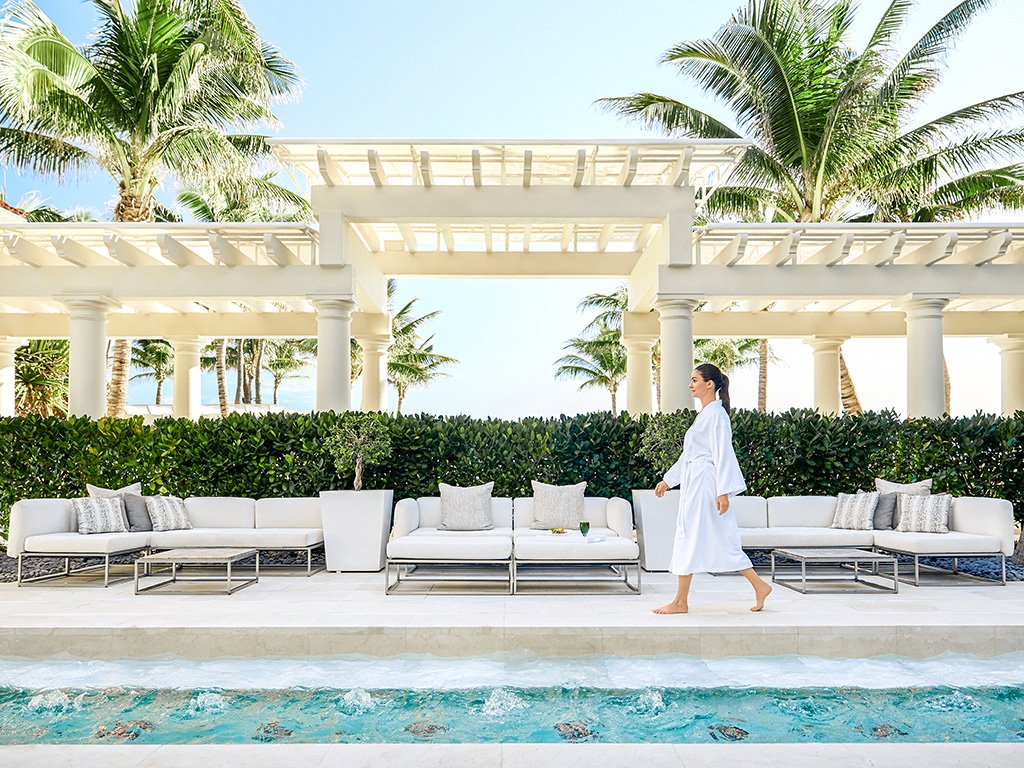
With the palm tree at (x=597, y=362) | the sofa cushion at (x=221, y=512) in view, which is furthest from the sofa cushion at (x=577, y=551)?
the palm tree at (x=597, y=362)

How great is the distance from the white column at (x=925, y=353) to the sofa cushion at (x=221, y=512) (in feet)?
31.5

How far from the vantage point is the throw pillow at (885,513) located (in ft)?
26.8

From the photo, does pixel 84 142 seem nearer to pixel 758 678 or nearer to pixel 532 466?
pixel 532 466

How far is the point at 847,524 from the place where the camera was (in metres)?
8.25

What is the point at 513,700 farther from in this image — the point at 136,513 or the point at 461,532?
the point at 136,513

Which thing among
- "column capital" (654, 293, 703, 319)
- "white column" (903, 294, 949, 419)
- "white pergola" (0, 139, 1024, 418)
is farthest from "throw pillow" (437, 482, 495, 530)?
"white column" (903, 294, 949, 419)

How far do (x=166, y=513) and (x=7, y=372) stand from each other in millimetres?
11055

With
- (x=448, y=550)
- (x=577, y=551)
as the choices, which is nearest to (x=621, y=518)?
(x=577, y=551)

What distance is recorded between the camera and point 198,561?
6.85 metres

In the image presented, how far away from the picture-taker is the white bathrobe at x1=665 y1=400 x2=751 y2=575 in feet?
19.1

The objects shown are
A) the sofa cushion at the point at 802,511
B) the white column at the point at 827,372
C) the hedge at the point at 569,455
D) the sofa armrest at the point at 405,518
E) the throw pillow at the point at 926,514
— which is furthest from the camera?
the white column at the point at 827,372

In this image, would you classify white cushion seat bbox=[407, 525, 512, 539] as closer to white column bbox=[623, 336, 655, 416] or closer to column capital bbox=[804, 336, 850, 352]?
white column bbox=[623, 336, 655, 416]

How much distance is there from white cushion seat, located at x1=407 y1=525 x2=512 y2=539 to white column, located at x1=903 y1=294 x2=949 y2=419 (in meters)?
7.73

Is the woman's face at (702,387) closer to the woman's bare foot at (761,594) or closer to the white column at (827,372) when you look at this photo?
the woman's bare foot at (761,594)
